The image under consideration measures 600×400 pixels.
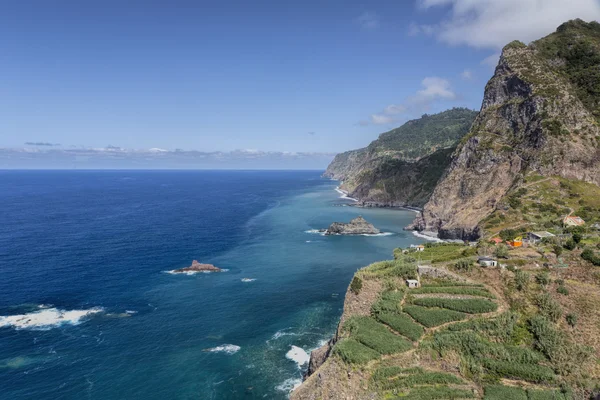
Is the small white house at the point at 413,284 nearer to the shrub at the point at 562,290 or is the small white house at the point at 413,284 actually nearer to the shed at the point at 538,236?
the shrub at the point at 562,290

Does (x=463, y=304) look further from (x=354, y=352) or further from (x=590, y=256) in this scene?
(x=590, y=256)

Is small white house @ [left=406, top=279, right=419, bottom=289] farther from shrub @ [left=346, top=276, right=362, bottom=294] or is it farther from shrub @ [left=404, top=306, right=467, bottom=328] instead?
shrub @ [left=346, top=276, right=362, bottom=294]

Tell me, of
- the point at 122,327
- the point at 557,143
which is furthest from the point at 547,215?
the point at 122,327

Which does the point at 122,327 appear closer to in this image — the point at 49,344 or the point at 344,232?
the point at 49,344

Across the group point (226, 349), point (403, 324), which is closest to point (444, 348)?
point (403, 324)

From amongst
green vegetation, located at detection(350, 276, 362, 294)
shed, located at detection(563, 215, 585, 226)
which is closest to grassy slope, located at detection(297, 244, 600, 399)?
green vegetation, located at detection(350, 276, 362, 294)
